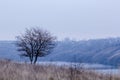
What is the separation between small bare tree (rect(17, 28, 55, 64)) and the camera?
41.8 meters

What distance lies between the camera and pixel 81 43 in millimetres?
88625

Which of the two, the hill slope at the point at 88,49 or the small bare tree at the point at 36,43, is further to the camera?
the hill slope at the point at 88,49

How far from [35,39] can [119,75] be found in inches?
1217

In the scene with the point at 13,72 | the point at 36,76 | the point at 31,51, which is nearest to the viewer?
the point at 36,76

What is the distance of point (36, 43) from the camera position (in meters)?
41.8

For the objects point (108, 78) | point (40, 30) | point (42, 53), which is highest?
point (40, 30)

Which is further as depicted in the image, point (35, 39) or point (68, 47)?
point (68, 47)

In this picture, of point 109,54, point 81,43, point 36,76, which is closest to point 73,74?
point 36,76

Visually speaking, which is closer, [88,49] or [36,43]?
[36,43]

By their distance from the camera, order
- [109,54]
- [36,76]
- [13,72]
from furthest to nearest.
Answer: [109,54], [13,72], [36,76]

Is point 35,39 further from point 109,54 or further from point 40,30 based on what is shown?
point 109,54

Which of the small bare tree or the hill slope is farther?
the hill slope

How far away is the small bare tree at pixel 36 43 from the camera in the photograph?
41781mm

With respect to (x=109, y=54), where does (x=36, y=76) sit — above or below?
below
